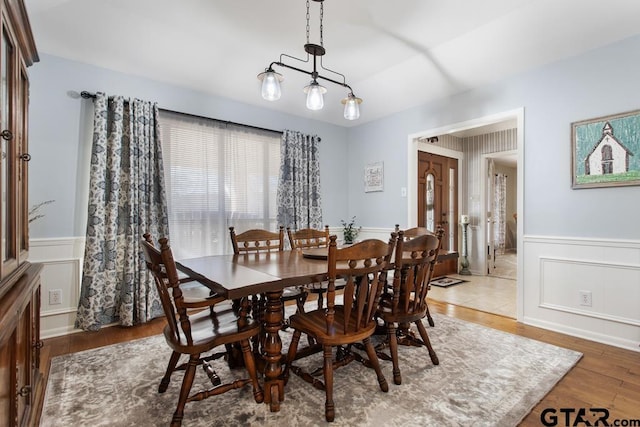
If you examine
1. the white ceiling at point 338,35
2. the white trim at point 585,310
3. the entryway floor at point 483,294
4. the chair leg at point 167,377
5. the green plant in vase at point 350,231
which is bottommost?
the entryway floor at point 483,294

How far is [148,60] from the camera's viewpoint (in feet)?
9.80

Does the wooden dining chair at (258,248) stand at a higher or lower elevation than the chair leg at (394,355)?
higher

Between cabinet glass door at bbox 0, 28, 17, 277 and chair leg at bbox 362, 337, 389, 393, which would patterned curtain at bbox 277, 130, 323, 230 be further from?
cabinet glass door at bbox 0, 28, 17, 277

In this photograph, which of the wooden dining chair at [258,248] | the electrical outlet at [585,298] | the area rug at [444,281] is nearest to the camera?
the wooden dining chair at [258,248]

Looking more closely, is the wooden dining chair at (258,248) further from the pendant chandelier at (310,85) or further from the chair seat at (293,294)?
the pendant chandelier at (310,85)

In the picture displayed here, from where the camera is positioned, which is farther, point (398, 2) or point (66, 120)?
point (66, 120)

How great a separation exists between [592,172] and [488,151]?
9.07ft

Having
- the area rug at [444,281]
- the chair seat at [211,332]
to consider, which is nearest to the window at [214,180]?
the chair seat at [211,332]

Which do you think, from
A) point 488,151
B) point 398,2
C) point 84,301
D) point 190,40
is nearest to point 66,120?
point 190,40

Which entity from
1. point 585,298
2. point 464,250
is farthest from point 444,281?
point 585,298

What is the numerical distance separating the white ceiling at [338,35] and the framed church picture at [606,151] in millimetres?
659

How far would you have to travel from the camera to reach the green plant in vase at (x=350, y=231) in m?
4.68

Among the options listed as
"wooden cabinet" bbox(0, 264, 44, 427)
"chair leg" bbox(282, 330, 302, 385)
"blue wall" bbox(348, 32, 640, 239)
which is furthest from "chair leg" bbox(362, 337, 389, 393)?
"blue wall" bbox(348, 32, 640, 239)

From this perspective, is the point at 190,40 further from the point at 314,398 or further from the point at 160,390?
the point at 314,398
